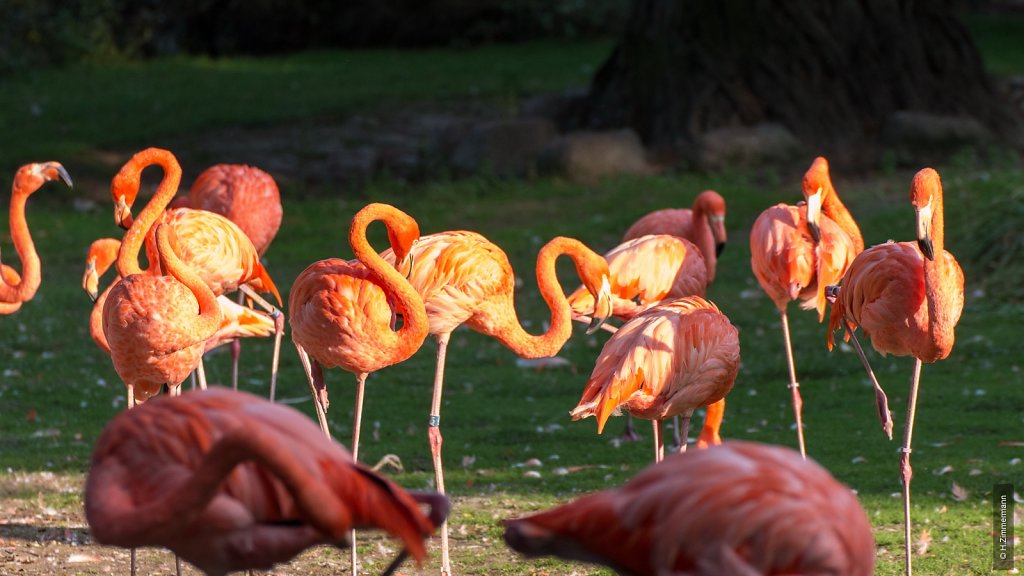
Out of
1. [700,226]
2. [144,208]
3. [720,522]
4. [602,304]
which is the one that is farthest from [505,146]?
[720,522]

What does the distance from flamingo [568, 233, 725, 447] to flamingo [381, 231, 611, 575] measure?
0.81m

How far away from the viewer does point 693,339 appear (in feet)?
16.6

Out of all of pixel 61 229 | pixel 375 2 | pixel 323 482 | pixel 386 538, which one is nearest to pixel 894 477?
pixel 386 538

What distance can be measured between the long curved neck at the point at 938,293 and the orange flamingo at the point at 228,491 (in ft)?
7.91

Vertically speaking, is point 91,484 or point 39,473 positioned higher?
point 91,484

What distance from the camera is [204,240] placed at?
6.29 m

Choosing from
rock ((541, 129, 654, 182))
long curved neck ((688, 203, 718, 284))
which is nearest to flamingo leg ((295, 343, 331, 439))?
long curved neck ((688, 203, 718, 284))

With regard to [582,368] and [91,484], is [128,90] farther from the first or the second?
[91,484]

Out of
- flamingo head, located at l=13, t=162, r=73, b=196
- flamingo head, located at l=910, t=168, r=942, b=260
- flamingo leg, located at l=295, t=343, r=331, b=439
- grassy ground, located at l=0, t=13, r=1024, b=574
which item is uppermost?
flamingo head, located at l=910, t=168, r=942, b=260

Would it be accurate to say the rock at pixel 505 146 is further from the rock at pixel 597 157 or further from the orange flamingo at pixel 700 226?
the orange flamingo at pixel 700 226

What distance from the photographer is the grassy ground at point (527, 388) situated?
5.35 meters

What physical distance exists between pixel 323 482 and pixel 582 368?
17.6 feet

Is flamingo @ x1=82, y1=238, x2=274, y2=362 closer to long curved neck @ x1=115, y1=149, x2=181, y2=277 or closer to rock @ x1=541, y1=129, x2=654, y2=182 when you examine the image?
long curved neck @ x1=115, y1=149, x2=181, y2=277

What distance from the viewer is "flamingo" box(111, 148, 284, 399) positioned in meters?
5.98
